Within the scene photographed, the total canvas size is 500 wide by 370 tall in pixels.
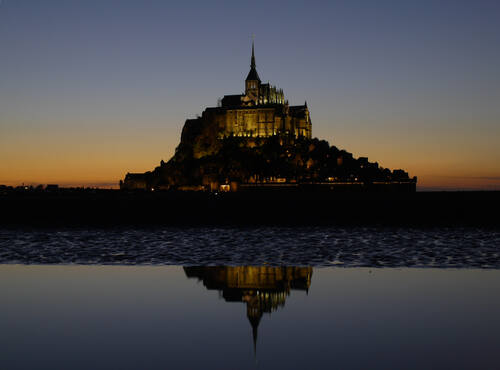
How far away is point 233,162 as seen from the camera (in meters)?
147

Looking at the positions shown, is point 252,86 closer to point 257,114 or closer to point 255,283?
point 257,114

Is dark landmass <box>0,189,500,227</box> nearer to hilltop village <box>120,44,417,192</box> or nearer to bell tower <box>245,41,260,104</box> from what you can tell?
hilltop village <box>120,44,417,192</box>

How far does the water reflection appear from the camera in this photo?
11.3 meters

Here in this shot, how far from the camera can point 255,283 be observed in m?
14.0

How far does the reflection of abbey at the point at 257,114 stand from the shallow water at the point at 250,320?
5311 inches

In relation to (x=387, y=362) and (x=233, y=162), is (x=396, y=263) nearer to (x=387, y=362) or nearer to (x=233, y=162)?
(x=387, y=362)

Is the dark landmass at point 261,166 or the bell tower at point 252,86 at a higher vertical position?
the bell tower at point 252,86

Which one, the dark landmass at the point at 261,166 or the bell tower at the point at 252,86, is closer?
the dark landmass at the point at 261,166

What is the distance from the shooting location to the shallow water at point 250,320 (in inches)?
314

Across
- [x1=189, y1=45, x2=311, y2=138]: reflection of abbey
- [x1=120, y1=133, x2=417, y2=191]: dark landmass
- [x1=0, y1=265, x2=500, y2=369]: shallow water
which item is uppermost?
[x1=189, y1=45, x2=311, y2=138]: reflection of abbey

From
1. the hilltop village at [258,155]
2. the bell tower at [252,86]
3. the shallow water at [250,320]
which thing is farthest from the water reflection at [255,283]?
the bell tower at [252,86]

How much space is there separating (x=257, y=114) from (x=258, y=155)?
13.1 meters

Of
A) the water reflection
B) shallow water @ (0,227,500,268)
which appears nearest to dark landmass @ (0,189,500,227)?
shallow water @ (0,227,500,268)

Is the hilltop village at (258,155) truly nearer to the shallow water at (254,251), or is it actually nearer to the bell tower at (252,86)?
the bell tower at (252,86)
